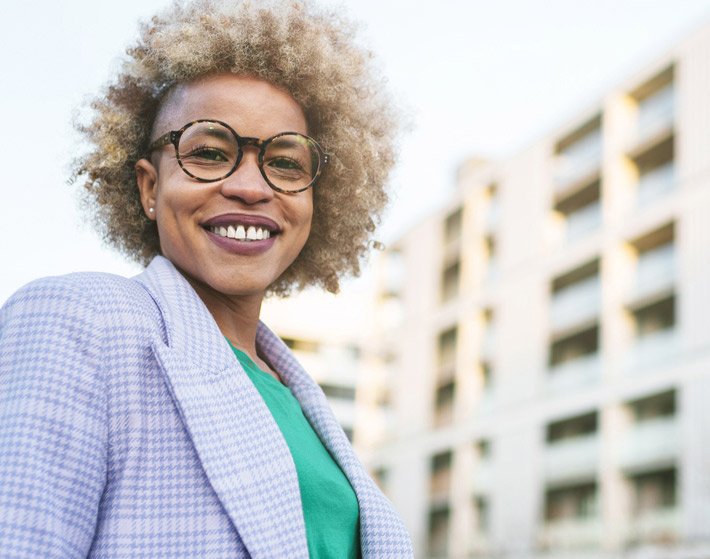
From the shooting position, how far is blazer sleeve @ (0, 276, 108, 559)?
1144mm

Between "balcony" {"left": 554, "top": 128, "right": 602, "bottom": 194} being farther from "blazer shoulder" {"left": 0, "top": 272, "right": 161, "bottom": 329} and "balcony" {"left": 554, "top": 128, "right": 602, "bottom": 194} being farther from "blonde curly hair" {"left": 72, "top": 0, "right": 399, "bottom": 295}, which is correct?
"blazer shoulder" {"left": 0, "top": 272, "right": 161, "bottom": 329}

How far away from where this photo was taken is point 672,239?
2366 cm

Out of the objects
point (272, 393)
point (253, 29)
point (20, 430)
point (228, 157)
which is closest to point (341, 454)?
point (272, 393)

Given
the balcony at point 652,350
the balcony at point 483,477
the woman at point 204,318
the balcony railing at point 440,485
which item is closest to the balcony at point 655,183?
the balcony at point 652,350

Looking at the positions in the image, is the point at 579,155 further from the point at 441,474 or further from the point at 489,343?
the point at 441,474

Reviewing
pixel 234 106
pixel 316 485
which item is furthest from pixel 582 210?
pixel 316 485

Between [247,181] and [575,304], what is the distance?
25248 mm

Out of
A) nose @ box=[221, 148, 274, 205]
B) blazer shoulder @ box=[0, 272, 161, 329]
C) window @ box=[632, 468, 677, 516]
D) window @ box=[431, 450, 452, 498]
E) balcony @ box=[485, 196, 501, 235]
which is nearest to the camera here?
blazer shoulder @ box=[0, 272, 161, 329]

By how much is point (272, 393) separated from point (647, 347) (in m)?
22.6

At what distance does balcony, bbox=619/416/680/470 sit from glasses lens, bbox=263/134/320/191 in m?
21.3

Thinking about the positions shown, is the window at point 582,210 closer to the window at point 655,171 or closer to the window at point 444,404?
the window at point 655,171

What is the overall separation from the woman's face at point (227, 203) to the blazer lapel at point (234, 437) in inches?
7.4

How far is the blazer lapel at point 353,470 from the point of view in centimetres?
167

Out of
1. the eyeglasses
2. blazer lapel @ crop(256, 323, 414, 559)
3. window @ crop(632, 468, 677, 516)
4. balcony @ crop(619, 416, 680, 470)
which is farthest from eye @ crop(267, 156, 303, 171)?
window @ crop(632, 468, 677, 516)
